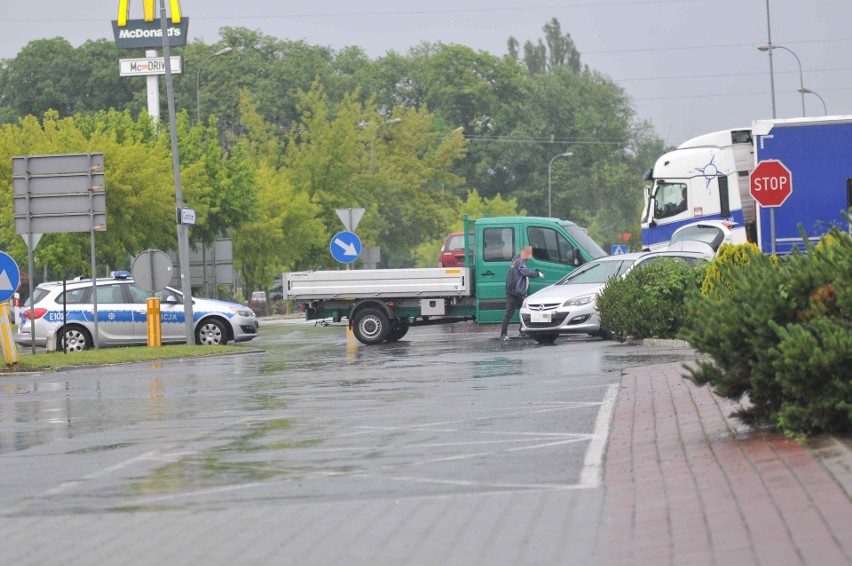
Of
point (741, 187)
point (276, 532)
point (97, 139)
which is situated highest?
point (97, 139)

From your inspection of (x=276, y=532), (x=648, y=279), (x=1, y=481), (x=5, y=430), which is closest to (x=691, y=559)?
(x=276, y=532)

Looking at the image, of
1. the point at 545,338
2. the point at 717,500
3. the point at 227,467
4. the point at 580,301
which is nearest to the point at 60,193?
the point at 545,338

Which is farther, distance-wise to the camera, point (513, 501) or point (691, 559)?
point (513, 501)

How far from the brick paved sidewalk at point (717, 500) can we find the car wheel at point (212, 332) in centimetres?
1981

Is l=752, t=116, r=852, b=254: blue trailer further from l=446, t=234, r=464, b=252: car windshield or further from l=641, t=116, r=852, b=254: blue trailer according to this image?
l=446, t=234, r=464, b=252: car windshield

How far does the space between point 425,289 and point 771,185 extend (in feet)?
22.2

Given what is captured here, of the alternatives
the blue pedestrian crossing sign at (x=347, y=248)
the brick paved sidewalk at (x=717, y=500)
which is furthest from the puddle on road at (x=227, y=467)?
the blue pedestrian crossing sign at (x=347, y=248)

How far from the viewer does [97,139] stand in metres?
41.1

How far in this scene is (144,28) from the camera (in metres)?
64.4

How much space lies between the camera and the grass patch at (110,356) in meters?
23.1

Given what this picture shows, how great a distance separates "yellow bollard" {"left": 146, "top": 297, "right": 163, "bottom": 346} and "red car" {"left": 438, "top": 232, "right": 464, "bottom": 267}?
14.0 meters

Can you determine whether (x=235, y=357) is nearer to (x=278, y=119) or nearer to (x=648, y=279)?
(x=648, y=279)

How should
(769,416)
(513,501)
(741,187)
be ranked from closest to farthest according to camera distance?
(513,501) → (769,416) → (741,187)

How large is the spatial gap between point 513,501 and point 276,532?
137 cm
